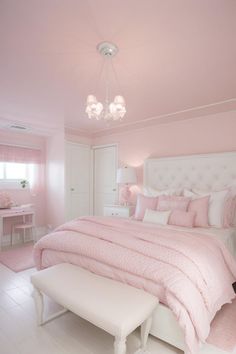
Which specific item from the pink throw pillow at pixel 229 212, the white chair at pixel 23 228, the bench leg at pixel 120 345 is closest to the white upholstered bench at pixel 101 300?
the bench leg at pixel 120 345

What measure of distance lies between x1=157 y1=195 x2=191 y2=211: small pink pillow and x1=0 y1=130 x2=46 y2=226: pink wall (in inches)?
119

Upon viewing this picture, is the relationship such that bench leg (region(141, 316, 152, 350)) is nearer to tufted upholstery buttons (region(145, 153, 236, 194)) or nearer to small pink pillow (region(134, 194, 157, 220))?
small pink pillow (region(134, 194, 157, 220))

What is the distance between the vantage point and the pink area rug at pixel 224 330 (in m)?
1.66

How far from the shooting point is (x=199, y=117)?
3.43 m

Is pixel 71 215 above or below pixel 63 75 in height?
below

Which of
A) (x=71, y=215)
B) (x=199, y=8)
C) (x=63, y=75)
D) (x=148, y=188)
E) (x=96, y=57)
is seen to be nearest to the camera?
(x=199, y=8)

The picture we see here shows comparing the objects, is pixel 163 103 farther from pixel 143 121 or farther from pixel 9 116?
pixel 9 116

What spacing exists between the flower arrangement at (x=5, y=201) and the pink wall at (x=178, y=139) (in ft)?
7.60

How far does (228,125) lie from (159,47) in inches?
74.7

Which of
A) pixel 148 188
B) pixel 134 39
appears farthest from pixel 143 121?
pixel 134 39

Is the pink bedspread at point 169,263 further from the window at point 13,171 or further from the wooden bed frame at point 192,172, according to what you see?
the window at point 13,171

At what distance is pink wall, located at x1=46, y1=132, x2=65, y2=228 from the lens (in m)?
4.52

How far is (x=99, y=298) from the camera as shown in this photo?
1.52 metres

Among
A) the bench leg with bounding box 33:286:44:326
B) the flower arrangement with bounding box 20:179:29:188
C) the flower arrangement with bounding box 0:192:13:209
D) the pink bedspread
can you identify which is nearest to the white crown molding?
the pink bedspread
